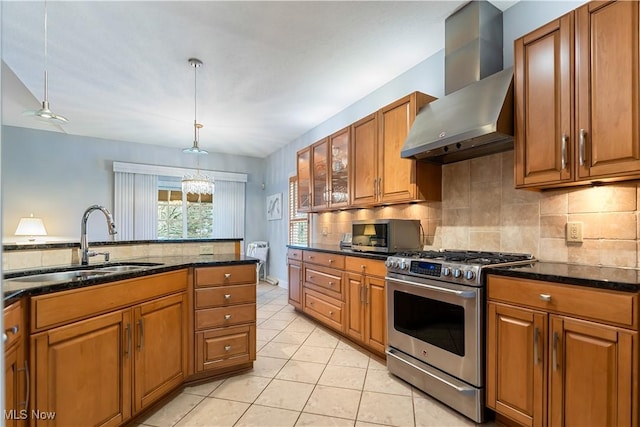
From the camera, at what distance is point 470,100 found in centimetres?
216

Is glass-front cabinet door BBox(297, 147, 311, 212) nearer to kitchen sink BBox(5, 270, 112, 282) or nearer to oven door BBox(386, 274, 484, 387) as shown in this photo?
oven door BBox(386, 274, 484, 387)

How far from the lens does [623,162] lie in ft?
4.99

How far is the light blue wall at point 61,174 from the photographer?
4.67 meters

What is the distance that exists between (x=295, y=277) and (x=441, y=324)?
2.25 m

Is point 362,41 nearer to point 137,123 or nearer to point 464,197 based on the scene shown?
point 464,197

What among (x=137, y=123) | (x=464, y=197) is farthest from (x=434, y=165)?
(x=137, y=123)

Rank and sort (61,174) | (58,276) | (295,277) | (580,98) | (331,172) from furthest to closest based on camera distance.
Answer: (61,174), (295,277), (331,172), (58,276), (580,98)

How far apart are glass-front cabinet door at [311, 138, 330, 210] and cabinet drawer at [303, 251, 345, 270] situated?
2.27ft

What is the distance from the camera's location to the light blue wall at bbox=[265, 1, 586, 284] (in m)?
2.15

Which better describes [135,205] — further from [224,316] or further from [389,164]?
[389,164]

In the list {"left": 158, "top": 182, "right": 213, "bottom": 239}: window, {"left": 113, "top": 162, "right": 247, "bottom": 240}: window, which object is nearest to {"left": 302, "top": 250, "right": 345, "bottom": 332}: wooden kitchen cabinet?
{"left": 113, "top": 162, "right": 247, "bottom": 240}: window

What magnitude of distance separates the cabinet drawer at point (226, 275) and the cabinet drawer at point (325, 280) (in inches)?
38.5

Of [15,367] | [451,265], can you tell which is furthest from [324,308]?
[15,367]

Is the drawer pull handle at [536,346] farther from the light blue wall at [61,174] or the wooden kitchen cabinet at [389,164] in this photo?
the light blue wall at [61,174]
